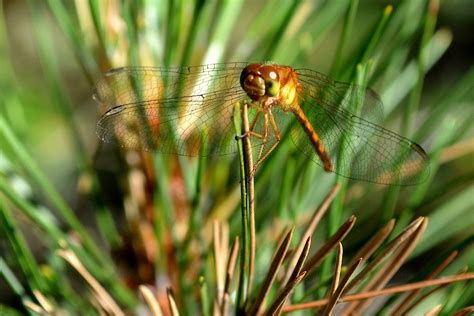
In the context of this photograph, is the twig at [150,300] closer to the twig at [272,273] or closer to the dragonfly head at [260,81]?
the twig at [272,273]

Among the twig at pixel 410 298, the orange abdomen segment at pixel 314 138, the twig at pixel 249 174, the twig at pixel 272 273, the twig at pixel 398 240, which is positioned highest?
the orange abdomen segment at pixel 314 138

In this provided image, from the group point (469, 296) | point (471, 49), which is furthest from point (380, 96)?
point (471, 49)

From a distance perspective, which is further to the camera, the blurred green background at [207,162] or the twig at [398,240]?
the blurred green background at [207,162]

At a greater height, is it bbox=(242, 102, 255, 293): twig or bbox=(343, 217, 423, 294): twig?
bbox=(242, 102, 255, 293): twig

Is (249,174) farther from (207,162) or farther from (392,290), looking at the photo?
(207,162)

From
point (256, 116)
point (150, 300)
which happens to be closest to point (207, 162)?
point (256, 116)

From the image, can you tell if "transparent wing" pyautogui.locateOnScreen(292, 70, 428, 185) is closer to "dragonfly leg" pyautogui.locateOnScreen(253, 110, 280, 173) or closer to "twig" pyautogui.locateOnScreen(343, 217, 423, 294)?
"dragonfly leg" pyautogui.locateOnScreen(253, 110, 280, 173)

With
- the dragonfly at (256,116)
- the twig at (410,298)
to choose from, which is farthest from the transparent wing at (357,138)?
the twig at (410,298)

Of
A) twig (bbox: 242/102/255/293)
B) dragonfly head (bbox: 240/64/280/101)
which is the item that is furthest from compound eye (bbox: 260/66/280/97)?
twig (bbox: 242/102/255/293)
